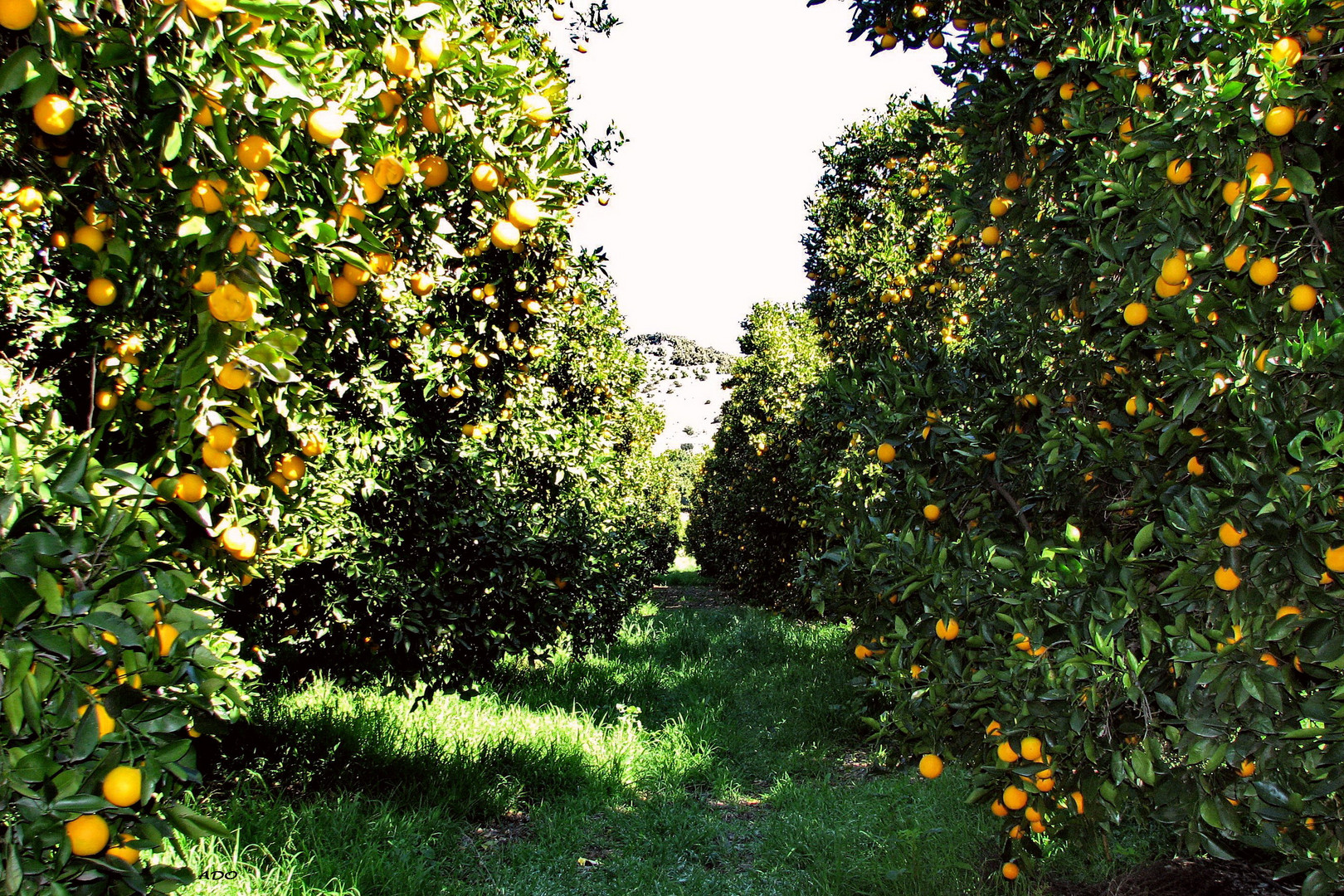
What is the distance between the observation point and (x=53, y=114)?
3.77 feet

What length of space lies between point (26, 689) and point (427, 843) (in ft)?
10.0

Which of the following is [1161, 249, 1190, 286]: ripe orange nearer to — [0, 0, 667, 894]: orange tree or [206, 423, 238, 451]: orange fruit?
[0, 0, 667, 894]: orange tree

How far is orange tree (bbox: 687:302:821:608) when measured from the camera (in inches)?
388

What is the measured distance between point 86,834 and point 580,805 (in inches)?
141

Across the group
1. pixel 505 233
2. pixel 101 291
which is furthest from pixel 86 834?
pixel 505 233

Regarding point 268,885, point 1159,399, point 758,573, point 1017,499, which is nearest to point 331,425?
point 268,885

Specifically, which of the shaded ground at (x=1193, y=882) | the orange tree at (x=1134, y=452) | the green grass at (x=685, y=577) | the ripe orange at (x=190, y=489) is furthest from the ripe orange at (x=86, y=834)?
the green grass at (x=685, y=577)

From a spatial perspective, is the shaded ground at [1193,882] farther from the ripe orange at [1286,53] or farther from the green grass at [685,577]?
the green grass at [685,577]

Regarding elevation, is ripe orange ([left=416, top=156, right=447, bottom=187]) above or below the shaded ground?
above

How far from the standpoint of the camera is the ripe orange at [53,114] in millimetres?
1146

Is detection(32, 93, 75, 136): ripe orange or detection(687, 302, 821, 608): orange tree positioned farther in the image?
detection(687, 302, 821, 608): orange tree

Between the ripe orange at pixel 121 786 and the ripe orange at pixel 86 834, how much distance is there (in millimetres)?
28

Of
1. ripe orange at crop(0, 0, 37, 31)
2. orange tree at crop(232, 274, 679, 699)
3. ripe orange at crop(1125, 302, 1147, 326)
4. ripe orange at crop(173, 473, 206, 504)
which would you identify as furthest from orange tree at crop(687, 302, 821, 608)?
ripe orange at crop(0, 0, 37, 31)

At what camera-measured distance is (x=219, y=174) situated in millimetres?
1279
